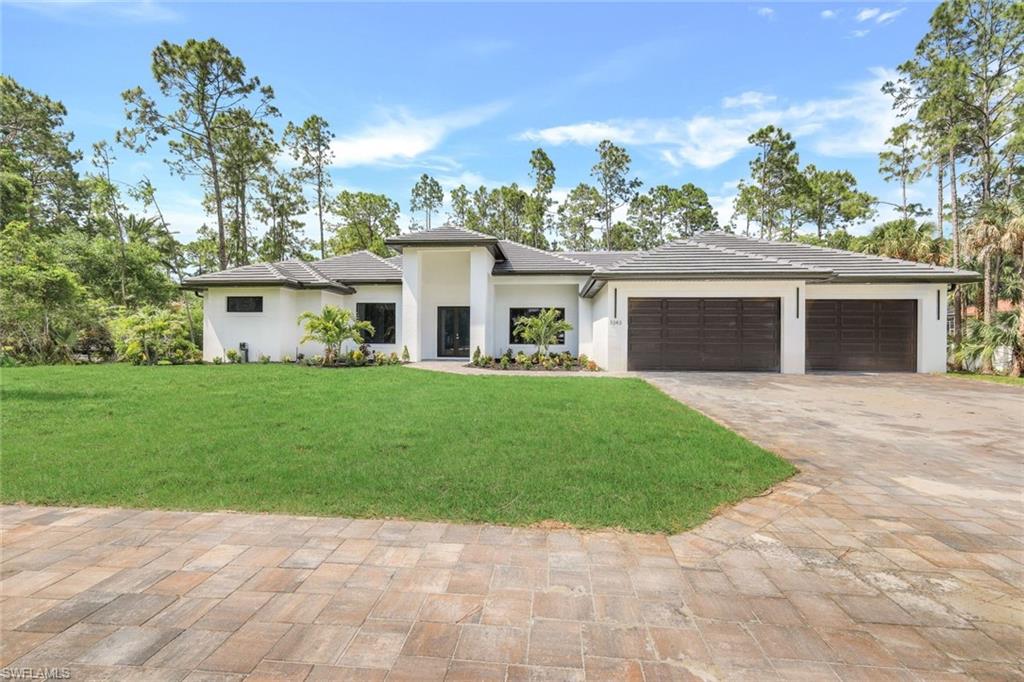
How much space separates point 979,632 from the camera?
2.22 metres

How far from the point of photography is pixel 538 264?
1794 centimetres

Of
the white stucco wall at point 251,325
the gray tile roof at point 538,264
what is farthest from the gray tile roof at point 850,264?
the white stucco wall at point 251,325

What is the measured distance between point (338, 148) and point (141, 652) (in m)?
33.0

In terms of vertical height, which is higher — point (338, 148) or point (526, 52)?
point (338, 148)

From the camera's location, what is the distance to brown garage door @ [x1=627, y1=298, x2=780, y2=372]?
13359mm

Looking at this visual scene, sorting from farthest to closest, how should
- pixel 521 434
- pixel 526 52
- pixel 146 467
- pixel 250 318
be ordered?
1. pixel 250 318
2. pixel 526 52
3. pixel 521 434
4. pixel 146 467

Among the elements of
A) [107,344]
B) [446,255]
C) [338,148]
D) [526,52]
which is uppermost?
[338,148]

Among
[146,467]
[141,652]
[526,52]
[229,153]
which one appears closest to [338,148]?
[229,153]

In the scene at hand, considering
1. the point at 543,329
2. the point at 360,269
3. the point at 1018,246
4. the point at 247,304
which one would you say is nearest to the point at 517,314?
the point at 543,329

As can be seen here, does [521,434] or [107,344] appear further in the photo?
[107,344]

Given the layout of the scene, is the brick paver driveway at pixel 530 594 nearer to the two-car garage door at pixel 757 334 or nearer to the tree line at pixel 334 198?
the two-car garage door at pixel 757 334

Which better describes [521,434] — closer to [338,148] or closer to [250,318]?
[250,318]

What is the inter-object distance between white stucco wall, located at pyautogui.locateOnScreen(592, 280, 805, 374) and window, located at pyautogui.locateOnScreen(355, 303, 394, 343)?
9463mm

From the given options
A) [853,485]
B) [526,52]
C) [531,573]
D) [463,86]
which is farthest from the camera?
[463,86]
